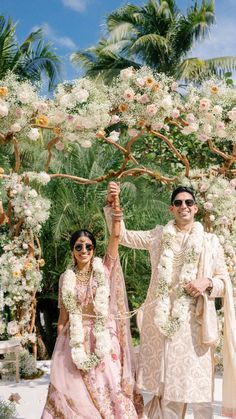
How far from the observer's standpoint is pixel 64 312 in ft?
13.3

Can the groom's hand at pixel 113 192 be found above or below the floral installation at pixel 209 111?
below

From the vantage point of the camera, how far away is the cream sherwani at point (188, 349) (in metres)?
3.61

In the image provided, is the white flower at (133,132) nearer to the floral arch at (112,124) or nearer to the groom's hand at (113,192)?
the floral arch at (112,124)

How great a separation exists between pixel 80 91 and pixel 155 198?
4.32m

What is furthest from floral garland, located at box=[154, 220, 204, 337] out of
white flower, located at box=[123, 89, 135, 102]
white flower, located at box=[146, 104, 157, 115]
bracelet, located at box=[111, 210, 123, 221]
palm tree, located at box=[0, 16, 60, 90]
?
palm tree, located at box=[0, 16, 60, 90]

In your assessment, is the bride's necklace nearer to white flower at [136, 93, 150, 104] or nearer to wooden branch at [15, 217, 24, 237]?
white flower at [136, 93, 150, 104]

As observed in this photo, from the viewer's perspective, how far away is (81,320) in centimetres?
396

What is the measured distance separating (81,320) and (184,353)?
81cm

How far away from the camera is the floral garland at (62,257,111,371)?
12.7 ft

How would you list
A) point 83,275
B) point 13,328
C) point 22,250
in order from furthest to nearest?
point 13,328 → point 22,250 → point 83,275

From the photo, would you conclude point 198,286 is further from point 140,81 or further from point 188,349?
point 140,81

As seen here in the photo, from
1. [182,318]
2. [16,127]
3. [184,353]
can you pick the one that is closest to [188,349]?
[184,353]

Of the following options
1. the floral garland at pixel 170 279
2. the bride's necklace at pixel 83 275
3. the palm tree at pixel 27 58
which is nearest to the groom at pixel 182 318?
the floral garland at pixel 170 279

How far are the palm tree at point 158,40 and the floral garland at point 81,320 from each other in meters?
13.1
